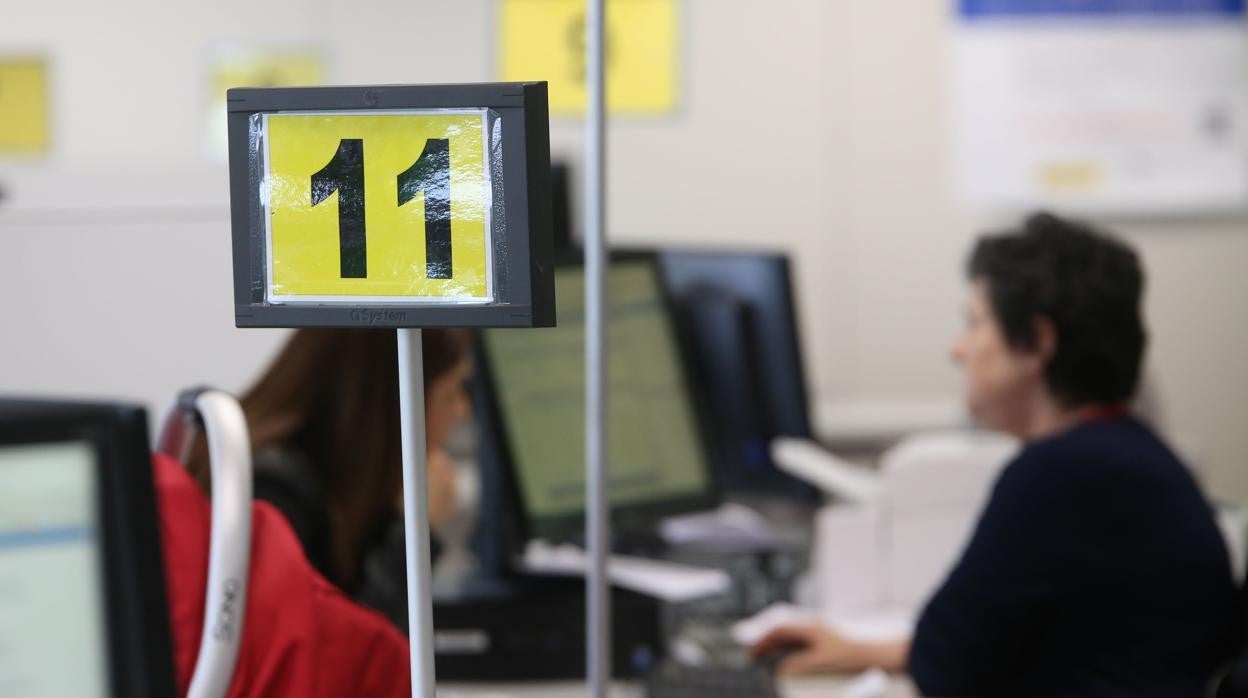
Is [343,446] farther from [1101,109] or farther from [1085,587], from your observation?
[1101,109]

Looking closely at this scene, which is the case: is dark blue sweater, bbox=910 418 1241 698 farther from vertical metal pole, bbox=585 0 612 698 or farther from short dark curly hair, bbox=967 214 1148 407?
vertical metal pole, bbox=585 0 612 698

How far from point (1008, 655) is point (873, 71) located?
2.15m

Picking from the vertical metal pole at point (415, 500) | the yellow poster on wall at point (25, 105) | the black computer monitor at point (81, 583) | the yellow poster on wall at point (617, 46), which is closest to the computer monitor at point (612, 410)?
the vertical metal pole at point (415, 500)

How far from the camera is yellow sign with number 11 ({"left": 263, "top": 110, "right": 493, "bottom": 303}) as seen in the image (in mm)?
649

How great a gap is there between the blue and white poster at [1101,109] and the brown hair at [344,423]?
96.8 inches

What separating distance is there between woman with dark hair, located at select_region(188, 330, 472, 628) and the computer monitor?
0.32 meters

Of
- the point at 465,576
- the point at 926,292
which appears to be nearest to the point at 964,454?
the point at 465,576

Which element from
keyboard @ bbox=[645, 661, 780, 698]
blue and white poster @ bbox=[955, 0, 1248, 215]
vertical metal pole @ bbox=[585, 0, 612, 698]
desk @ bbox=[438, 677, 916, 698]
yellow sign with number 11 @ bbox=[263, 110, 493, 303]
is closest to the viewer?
yellow sign with number 11 @ bbox=[263, 110, 493, 303]

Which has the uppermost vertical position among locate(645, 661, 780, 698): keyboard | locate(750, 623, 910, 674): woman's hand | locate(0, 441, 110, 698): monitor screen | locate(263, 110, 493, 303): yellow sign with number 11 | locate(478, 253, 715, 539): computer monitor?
locate(263, 110, 493, 303): yellow sign with number 11

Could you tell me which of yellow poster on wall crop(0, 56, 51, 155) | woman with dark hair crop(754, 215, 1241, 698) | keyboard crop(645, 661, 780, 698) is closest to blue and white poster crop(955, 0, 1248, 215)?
woman with dark hair crop(754, 215, 1241, 698)

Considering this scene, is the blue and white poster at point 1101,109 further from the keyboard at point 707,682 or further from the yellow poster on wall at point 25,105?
the yellow poster on wall at point 25,105

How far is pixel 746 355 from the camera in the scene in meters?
2.46

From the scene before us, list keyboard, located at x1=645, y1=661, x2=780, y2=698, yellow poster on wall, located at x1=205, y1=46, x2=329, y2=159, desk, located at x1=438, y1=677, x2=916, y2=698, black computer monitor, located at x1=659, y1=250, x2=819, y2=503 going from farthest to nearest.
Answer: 1. yellow poster on wall, located at x1=205, y1=46, x2=329, y2=159
2. black computer monitor, located at x1=659, y1=250, x2=819, y2=503
3. desk, located at x1=438, y1=677, x2=916, y2=698
4. keyboard, located at x1=645, y1=661, x2=780, y2=698

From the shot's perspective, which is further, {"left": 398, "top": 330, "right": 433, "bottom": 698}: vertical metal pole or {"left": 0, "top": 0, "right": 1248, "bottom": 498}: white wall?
{"left": 0, "top": 0, "right": 1248, "bottom": 498}: white wall
